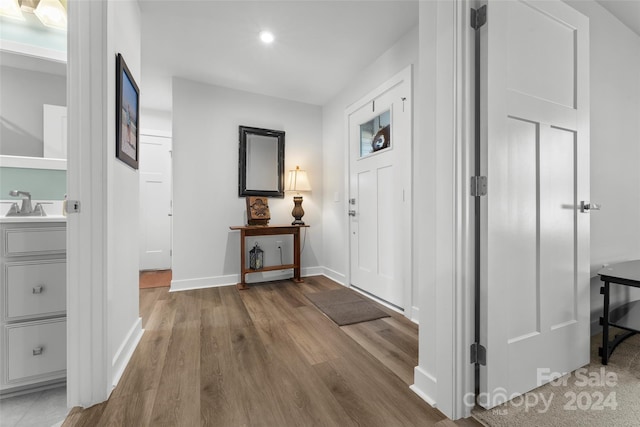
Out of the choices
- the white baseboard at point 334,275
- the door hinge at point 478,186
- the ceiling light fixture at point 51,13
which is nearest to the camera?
the door hinge at point 478,186

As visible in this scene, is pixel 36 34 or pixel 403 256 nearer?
pixel 36 34

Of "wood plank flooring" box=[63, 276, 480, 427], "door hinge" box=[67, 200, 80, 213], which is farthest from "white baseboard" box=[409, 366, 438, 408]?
"door hinge" box=[67, 200, 80, 213]

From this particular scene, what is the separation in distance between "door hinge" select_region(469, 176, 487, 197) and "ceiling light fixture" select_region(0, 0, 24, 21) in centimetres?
277

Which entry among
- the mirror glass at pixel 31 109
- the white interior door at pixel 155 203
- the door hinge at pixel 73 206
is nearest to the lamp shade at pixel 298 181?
the white interior door at pixel 155 203

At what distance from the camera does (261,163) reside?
3537mm

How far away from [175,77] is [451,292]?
349 centimetres

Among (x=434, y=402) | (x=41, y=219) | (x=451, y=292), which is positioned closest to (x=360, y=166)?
(x=451, y=292)

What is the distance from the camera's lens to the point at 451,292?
3.80 feet

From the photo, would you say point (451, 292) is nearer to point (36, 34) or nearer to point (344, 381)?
point (344, 381)

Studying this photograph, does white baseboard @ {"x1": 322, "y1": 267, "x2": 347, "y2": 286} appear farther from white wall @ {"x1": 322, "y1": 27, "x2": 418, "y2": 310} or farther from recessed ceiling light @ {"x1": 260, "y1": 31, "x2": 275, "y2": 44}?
recessed ceiling light @ {"x1": 260, "y1": 31, "x2": 275, "y2": 44}

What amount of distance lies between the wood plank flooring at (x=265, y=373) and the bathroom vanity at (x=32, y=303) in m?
0.43

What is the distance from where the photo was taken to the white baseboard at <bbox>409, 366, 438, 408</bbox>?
1.25 metres

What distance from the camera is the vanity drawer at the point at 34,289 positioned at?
144cm

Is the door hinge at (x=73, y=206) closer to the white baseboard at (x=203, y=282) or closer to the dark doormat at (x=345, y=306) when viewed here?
the dark doormat at (x=345, y=306)
